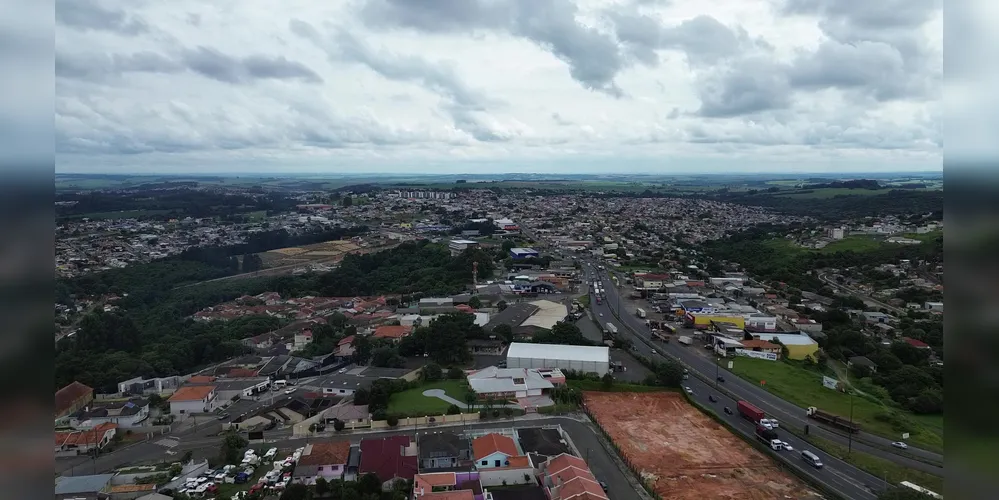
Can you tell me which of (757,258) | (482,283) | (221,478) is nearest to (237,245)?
(482,283)

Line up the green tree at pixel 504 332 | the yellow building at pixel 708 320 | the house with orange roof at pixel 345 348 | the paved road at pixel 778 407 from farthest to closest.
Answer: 1. the yellow building at pixel 708 320
2. the green tree at pixel 504 332
3. the house with orange roof at pixel 345 348
4. the paved road at pixel 778 407

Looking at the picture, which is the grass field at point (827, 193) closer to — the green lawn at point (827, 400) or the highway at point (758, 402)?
the highway at point (758, 402)

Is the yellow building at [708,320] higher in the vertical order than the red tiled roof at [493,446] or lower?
higher

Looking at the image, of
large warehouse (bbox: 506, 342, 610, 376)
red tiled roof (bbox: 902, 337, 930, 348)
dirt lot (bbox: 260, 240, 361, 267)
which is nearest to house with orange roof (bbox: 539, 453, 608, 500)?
large warehouse (bbox: 506, 342, 610, 376)

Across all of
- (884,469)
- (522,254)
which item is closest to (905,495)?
(884,469)

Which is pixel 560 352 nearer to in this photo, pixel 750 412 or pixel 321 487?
pixel 750 412

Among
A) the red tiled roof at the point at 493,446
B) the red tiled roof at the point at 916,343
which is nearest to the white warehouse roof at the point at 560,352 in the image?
the red tiled roof at the point at 493,446
